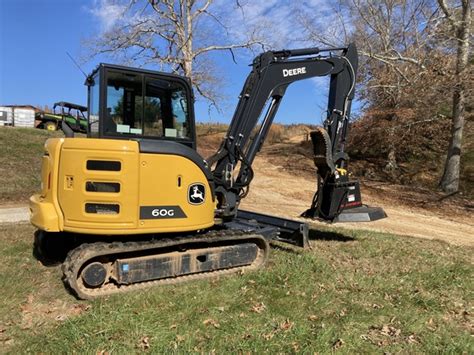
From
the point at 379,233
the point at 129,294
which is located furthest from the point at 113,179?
the point at 379,233

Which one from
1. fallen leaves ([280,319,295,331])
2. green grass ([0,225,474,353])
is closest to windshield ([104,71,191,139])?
green grass ([0,225,474,353])

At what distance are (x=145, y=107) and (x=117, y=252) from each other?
197 centimetres

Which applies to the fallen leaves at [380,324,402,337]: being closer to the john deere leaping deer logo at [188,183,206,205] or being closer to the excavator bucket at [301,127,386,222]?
the john deere leaping deer logo at [188,183,206,205]

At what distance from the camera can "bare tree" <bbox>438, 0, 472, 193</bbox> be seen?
51.0 feet

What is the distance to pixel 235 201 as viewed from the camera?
7.41 metres

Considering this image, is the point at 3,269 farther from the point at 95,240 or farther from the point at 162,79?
the point at 162,79

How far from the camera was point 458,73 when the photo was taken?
1557 centimetres

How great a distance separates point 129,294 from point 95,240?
923mm

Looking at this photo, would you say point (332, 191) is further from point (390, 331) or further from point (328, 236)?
point (390, 331)

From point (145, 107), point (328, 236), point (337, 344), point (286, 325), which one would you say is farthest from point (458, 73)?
point (337, 344)

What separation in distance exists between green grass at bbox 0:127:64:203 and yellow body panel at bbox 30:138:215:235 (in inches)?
357

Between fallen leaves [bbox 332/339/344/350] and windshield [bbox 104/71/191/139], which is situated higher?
windshield [bbox 104/71/191/139]

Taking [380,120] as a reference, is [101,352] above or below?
below

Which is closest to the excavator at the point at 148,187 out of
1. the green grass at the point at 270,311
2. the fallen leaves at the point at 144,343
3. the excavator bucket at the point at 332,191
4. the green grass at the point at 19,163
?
the green grass at the point at 270,311
